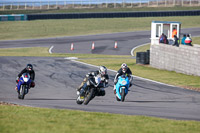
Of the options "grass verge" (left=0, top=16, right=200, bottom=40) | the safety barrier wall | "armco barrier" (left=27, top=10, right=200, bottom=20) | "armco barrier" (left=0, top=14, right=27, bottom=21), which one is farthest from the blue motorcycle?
"armco barrier" (left=0, top=14, right=27, bottom=21)

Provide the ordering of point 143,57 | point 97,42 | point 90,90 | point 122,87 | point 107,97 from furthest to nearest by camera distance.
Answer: point 97,42, point 143,57, point 107,97, point 122,87, point 90,90

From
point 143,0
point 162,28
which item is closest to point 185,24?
point 143,0

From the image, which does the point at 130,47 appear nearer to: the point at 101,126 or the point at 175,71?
the point at 175,71

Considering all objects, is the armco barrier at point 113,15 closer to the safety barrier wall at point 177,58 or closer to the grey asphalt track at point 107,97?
the safety barrier wall at point 177,58

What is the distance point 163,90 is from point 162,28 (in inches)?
505

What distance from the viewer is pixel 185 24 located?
6247 cm

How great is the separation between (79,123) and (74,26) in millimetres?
50768

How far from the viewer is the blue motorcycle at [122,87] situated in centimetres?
1598

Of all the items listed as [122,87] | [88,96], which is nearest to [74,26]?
[122,87]

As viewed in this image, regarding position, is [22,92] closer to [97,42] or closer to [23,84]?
[23,84]

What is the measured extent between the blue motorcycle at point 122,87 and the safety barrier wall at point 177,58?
915 centimetres

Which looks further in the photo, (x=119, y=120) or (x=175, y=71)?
→ (x=175, y=71)

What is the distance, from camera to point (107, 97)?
17203mm

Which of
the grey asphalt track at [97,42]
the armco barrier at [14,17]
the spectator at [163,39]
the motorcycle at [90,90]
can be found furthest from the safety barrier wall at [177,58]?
the armco barrier at [14,17]
